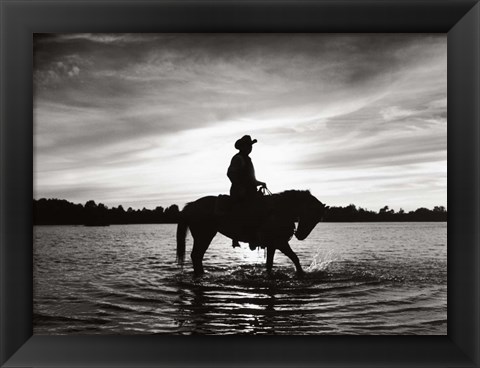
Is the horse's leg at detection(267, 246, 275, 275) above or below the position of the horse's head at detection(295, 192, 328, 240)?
below

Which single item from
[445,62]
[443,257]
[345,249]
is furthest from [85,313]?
[445,62]

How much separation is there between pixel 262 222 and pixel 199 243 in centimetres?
41

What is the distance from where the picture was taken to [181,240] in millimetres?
2607

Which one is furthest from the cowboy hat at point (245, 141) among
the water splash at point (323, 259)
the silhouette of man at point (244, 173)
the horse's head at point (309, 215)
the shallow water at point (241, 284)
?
the water splash at point (323, 259)

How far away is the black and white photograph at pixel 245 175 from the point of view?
252cm

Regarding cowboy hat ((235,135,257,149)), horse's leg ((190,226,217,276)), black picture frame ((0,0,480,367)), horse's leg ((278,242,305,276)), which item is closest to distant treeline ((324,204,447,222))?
black picture frame ((0,0,480,367))

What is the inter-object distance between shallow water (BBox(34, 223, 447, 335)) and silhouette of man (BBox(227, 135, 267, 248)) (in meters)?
0.31

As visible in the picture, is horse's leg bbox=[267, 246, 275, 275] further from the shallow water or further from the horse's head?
the horse's head

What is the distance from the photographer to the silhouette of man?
2.52 metres

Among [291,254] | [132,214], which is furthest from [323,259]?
[132,214]
